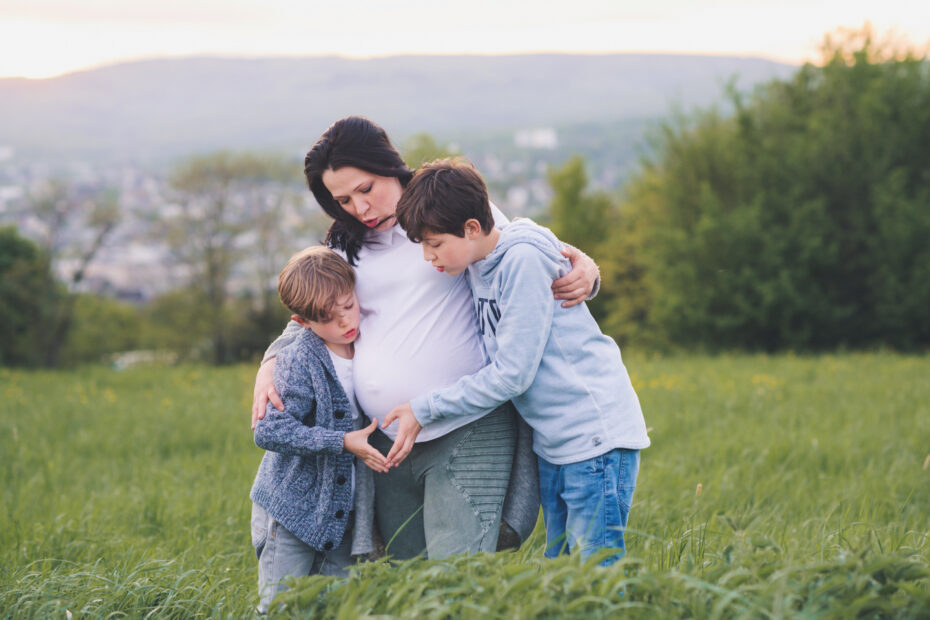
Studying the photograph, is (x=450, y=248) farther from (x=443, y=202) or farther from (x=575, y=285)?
(x=575, y=285)

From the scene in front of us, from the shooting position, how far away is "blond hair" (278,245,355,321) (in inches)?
103

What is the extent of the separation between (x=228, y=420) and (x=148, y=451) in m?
1.12

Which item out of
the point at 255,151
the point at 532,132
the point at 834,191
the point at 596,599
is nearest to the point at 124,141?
the point at 532,132

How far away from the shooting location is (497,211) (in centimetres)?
278

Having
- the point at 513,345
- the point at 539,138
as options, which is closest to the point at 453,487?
the point at 513,345

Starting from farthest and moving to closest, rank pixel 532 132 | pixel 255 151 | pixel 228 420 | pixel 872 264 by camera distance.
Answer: pixel 532 132 → pixel 255 151 → pixel 872 264 → pixel 228 420

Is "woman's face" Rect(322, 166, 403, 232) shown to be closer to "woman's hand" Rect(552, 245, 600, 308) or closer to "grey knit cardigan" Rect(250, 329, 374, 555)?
"grey knit cardigan" Rect(250, 329, 374, 555)

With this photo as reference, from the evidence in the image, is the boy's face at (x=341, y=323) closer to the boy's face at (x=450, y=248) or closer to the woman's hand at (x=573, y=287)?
the boy's face at (x=450, y=248)

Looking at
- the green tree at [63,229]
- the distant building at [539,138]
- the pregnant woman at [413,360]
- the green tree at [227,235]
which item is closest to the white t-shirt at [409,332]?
the pregnant woman at [413,360]

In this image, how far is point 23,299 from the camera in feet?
75.8

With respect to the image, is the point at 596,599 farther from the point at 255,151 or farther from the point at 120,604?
the point at 255,151

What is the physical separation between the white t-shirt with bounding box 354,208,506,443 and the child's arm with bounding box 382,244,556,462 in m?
0.14

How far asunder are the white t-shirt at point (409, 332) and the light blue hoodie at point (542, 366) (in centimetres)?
10

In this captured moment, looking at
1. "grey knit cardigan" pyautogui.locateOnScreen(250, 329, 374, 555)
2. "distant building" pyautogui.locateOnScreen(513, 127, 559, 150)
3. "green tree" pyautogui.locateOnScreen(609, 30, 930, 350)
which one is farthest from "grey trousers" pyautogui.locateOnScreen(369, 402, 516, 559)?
"distant building" pyautogui.locateOnScreen(513, 127, 559, 150)
